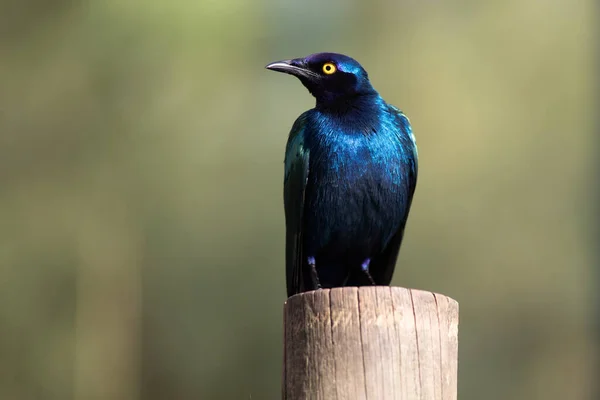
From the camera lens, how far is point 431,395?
2600 mm

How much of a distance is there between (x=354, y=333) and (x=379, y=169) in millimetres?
1743

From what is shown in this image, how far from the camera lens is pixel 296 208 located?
4.34 m

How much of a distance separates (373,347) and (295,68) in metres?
2.40

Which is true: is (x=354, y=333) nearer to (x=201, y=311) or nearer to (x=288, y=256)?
(x=288, y=256)

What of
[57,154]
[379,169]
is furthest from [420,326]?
[57,154]

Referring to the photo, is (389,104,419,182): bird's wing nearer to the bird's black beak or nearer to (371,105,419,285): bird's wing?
(371,105,419,285): bird's wing

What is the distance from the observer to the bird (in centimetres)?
425

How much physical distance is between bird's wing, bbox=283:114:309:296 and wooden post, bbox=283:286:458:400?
157 cm

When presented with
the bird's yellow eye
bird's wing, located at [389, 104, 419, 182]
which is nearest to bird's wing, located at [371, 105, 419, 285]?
bird's wing, located at [389, 104, 419, 182]

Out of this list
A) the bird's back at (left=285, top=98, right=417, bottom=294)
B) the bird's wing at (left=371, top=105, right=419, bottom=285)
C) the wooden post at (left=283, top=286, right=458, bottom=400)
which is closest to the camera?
the wooden post at (left=283, top=286, right=458, bottom=400)

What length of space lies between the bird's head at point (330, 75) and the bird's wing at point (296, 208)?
0.29 metres

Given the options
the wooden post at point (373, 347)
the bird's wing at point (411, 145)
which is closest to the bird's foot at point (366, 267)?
the bird's wing at point (411, 145)

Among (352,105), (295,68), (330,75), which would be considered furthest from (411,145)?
(295,68)

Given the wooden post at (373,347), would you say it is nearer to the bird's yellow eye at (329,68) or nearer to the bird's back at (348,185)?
the bird's back at (348,185)
